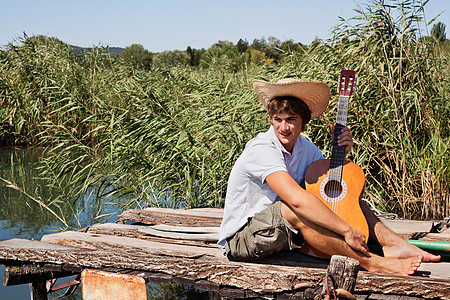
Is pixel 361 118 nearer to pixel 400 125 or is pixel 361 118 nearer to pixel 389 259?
pixel 400 125

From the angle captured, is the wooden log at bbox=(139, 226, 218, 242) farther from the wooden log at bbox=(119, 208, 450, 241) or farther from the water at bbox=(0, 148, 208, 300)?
the water at bbox=(0, 148, 208, 300)

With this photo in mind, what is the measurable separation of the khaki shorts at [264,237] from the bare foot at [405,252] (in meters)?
0.51

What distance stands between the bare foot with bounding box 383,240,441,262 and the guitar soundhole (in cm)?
43

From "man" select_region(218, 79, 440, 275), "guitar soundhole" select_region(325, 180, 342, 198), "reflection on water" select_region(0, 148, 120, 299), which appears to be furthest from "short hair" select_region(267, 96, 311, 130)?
"reflection on water" select_region(0, 148, 120, 299)

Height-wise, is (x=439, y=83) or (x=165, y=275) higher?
(x=439, y=83)

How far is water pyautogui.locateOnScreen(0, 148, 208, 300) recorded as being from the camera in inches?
166

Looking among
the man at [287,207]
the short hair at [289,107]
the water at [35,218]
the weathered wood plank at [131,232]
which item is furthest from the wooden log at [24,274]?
the short hair at [289,107]

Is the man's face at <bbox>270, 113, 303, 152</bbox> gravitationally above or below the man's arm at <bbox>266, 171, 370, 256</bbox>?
above

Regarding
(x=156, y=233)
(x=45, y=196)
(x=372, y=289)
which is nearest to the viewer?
(x=372, y=289)

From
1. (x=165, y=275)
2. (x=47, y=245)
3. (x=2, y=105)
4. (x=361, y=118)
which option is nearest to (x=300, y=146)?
(x=165, y=275)

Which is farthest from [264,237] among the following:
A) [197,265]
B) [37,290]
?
[37,290]

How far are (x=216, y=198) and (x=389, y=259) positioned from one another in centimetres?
234

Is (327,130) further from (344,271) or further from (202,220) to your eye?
(344,271)

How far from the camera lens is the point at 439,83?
530cm
